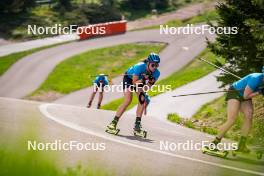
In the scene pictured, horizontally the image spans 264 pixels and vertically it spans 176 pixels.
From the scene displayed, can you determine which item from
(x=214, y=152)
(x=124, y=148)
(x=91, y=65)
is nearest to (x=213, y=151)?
(x=214, y=152)

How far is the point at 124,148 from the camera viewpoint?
7.98 metres

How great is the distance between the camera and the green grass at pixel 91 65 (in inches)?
1228

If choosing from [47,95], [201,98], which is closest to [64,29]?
[47,95]

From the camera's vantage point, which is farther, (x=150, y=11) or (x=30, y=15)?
(x=150, y=11)

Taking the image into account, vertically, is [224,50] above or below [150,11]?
below

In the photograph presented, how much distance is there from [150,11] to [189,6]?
5296 mm

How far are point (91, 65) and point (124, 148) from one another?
27265 mm

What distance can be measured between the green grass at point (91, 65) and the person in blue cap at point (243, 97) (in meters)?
22.1

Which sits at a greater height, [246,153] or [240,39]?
[240,39]

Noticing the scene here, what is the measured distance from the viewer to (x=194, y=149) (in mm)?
8484

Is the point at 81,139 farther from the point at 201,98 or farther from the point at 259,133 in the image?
the point at 201,98

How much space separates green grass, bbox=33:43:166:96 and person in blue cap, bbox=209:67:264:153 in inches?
869

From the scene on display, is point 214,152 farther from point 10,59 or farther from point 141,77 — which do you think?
point 10,59

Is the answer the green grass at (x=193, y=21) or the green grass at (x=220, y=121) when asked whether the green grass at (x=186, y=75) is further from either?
the green grass at (x=193, y=21)
